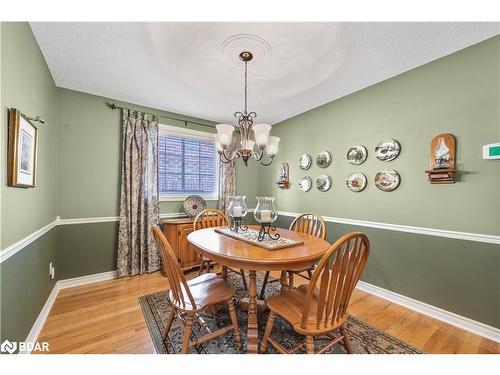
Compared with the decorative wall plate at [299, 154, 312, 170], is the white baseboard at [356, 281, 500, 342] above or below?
below

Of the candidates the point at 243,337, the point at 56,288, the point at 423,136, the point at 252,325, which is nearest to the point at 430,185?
the point at 423,136

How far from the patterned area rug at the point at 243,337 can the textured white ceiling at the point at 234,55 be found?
234 cm

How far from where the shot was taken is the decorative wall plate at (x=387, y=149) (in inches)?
91.8

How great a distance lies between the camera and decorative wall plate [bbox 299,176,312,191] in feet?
10.8

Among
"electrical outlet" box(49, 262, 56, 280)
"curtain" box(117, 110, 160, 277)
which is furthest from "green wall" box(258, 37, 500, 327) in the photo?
"electrical outlet" box(49, 262, 56, 280)

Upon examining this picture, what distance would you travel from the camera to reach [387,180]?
240cm

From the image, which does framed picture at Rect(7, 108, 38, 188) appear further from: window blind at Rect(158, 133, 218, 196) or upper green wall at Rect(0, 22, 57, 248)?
window blind at Rect(158, 133, 218, 196)

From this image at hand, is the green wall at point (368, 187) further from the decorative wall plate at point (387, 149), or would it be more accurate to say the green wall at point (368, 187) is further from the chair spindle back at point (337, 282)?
the chair spindle back at point (337, 282)

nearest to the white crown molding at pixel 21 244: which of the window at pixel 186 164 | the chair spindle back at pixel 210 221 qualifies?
the chair spindle back at pixel 210 221

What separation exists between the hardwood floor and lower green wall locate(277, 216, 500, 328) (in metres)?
0.19

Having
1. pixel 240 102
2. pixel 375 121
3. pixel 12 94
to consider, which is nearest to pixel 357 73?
pixel 375 121
